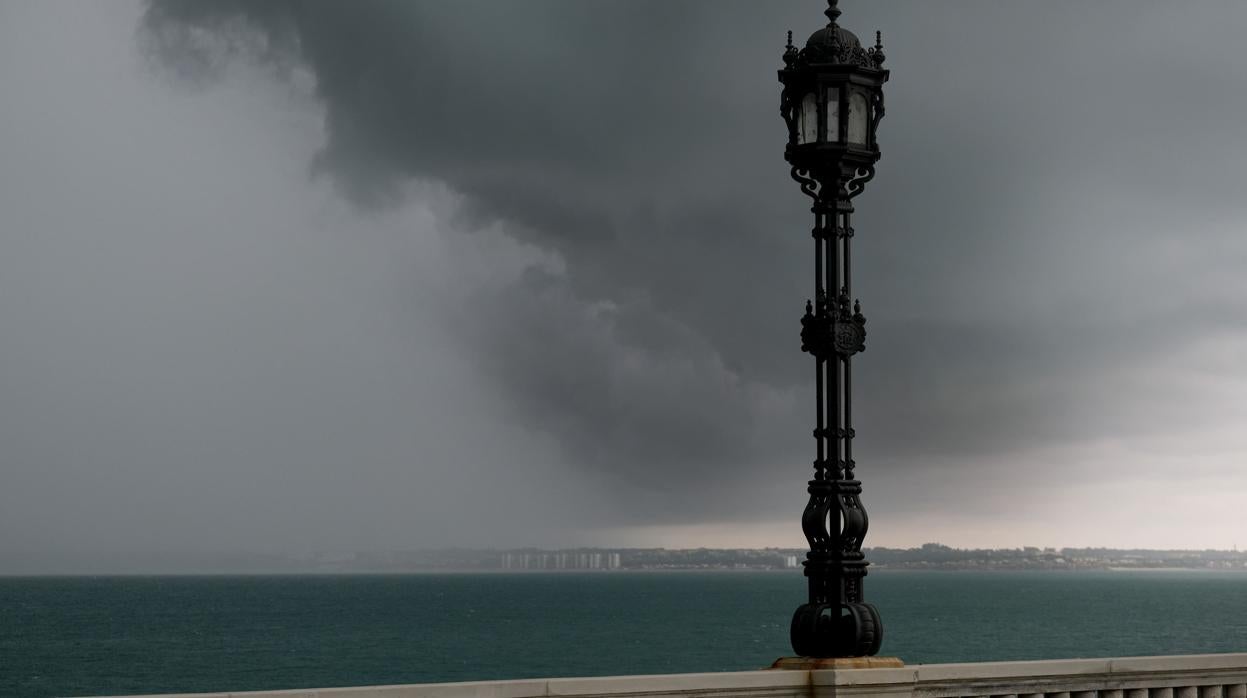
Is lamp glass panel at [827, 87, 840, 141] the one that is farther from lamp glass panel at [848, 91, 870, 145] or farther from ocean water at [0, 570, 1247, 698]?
ocean water at [0, 570, 1247, 698]

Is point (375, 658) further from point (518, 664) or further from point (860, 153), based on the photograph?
point (860, 153)

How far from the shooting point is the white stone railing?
1014 cm

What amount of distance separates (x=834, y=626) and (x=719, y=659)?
4399 inches

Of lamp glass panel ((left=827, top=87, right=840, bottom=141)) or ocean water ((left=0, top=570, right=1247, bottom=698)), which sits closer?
lamp glass panel ((left=827, top=87, right=840, bottom=141))

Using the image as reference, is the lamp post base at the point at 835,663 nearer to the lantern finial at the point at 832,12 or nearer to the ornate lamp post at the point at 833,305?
the ornate lamp post at the point at 833,305

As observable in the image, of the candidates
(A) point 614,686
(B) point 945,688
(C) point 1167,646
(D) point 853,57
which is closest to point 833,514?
(B) point 945,688

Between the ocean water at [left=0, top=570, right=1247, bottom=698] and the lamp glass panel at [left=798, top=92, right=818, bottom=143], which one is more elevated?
the lamp glass panel at [left=798, top=92, right=818, bottom=143]

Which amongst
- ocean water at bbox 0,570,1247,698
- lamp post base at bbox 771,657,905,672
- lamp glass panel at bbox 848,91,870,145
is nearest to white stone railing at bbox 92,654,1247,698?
A: lamp post base at bbox 771,657,905,672

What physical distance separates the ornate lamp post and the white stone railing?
66 cm

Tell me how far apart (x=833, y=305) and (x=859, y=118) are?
5.69 ft

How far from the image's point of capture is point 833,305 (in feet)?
41.5

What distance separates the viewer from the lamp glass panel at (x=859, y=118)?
13.1 metres

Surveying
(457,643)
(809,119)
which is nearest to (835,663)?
(809,119)

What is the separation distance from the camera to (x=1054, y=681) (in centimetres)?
1187
